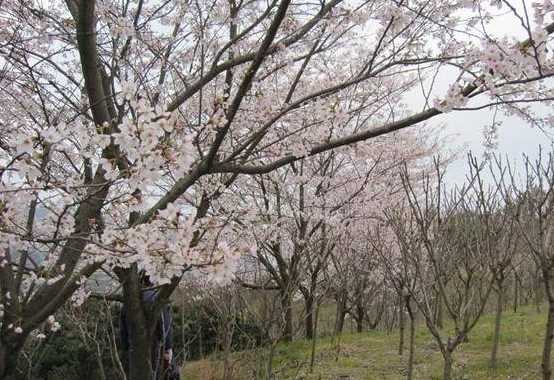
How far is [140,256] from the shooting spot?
2.17 m

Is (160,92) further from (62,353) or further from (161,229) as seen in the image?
(62,353)

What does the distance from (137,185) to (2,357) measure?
2.68m

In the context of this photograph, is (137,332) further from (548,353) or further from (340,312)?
(340,312)

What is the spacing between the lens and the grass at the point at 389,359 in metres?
7.51

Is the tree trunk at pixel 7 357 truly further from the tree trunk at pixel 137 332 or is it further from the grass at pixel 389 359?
the grass at pixel 389 359

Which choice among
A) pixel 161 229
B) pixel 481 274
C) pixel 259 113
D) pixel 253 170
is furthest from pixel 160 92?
pixel 481 274

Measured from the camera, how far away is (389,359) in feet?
29.8

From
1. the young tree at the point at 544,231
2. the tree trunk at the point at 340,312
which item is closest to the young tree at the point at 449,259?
the young tree at the point at 544,231

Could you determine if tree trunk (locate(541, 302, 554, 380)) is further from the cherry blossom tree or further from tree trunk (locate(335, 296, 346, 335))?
tree trunk (locate(335, 296, 346, 335))

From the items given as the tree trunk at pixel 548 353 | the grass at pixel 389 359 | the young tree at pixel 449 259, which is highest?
the young tree at pixel 449 259

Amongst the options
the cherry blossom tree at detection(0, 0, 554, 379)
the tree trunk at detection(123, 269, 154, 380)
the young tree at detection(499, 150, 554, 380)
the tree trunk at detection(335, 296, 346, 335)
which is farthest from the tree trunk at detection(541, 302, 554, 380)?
the tree trunk at detection(335, 296, 346, 335)

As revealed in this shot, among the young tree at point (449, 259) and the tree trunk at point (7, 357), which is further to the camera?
the young tree at point (449, 259)

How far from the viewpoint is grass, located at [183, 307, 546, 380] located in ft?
24.6

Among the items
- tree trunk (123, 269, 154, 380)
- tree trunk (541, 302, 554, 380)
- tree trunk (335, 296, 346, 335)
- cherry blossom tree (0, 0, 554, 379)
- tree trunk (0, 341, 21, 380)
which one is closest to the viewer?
cherry blossom tree (0, 0, 554, 379)
